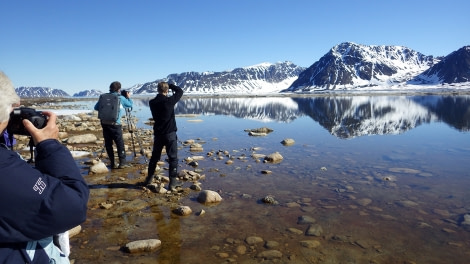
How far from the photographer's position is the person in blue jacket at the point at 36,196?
187 centimetres

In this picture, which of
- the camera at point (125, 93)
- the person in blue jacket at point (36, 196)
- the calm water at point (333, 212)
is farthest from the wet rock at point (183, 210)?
the camera at point (125, 93)

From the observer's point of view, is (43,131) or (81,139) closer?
(43,131)

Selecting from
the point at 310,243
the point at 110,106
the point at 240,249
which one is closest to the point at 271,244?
the point at 240,249

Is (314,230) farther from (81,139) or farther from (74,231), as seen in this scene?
(81,139)

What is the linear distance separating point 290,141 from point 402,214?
1045 centimetres

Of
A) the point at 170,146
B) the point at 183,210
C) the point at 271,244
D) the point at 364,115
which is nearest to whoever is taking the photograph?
the point at 271,244

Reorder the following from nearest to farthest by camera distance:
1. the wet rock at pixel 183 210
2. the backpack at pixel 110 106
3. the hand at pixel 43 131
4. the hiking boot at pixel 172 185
→ 1. the hand at pixel 43 131
2. the wet rock at pixel 183 210
3. the hiking boot at pixel 172 185
4. the backpack at pixel 110 106

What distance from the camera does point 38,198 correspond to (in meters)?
1.93

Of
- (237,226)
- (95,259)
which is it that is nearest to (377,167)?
(237,226)

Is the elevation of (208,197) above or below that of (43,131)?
below

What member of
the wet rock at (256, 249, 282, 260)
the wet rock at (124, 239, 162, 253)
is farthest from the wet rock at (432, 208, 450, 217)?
the wet rock at (124, 239, 162, 253)

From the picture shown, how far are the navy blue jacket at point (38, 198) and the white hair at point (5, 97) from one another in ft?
0.89

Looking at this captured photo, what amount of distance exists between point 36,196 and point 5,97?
0.74 m

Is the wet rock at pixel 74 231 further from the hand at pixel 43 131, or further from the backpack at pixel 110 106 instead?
the backpack at pixel 110 106
